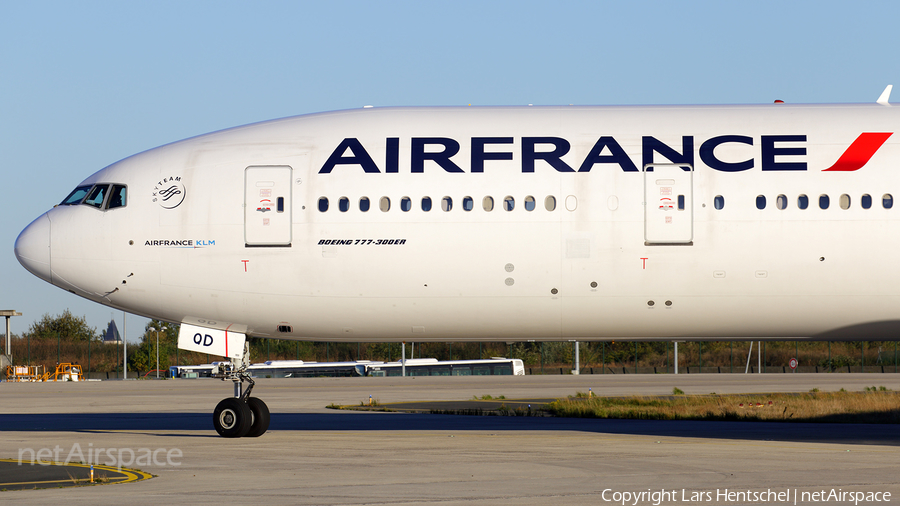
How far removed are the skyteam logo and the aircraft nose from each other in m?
2.13

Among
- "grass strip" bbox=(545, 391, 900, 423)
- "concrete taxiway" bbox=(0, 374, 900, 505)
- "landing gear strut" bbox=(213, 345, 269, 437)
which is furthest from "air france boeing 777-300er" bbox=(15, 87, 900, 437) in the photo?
"grass strip" bbox=(545, 391, 900, 423)

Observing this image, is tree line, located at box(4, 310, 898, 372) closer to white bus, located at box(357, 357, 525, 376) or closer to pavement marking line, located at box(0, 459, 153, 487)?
white bus, located at box(357, 357, 525, 376)

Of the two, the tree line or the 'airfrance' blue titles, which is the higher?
the 'airfrance' blue titles

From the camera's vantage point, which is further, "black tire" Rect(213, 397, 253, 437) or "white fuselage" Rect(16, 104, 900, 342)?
"black tire" Rect(213, 397, 253, 437)

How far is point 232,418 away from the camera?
1878 cm

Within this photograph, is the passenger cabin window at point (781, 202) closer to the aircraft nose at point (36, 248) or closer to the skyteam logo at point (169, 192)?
the skyteam logo at point (169, 192)

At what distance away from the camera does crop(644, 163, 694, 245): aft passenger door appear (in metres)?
16.6

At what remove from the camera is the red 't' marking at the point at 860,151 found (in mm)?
16672

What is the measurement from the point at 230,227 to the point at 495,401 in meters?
20.7

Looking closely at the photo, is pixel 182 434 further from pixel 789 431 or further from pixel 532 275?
pixel 789 431

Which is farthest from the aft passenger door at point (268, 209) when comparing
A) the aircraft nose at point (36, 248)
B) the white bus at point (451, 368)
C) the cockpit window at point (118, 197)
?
the white bus at point (451, 368)

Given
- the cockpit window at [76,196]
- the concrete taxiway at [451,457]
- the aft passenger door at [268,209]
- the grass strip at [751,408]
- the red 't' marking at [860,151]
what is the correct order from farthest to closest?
the grass strip at [751,408]
the cockpit window at [76,196]
the aft passenger door at [268,209]
the red 't' marking at [860,151]
the concrete taxiway at [451,457]

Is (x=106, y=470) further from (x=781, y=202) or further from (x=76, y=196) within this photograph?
(x=781, y=202)

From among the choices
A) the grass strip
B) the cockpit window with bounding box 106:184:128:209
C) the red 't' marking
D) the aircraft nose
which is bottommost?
the grass strip
